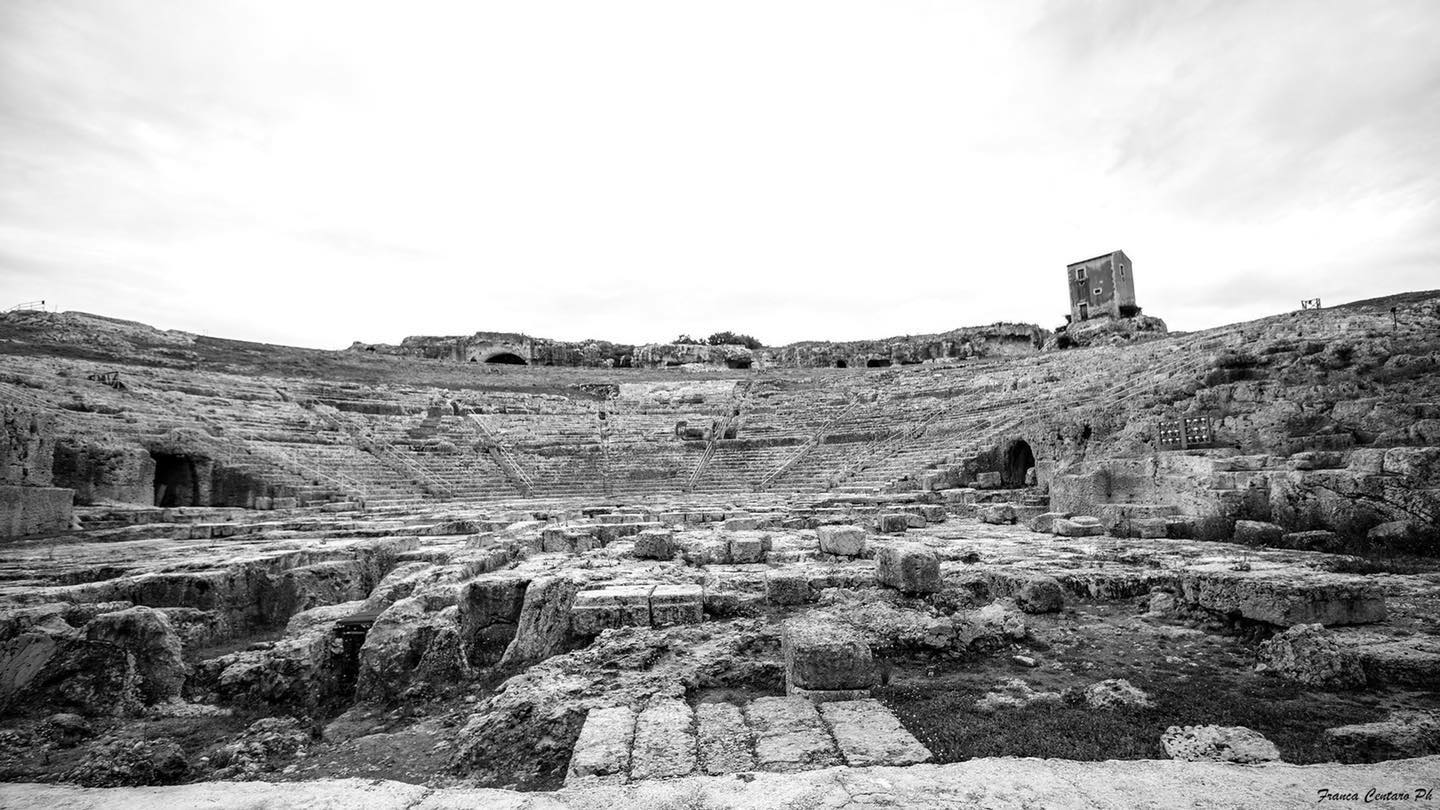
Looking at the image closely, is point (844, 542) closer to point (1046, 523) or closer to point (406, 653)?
point (1046, 523)

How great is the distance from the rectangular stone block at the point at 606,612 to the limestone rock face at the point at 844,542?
3.77m

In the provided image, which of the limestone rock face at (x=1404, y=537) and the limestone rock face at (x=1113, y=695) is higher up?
the limestone rock face at (x=1404, y=537)

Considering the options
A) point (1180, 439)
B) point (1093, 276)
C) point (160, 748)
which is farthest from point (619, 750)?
point (1093, 276)

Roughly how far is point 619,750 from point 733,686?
4.78ft

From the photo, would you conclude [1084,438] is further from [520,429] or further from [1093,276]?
[1093,276]

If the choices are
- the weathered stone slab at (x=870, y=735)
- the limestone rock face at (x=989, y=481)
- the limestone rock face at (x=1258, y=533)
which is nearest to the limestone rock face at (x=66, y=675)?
the weathered stone slab at (x=870, y=735)

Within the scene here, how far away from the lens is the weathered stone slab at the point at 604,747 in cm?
342

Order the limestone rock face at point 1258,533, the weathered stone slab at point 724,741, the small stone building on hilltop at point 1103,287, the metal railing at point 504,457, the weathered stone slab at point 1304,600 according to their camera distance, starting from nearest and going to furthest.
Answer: the weathered stone slab at point 724,741 < the weathered stone slab at point 1304,600 < the limestone rock face at point 1258,533 < the metal railing at point 504,457 < the small stone building on hilltop at point 1103,287

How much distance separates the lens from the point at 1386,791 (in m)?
2.89

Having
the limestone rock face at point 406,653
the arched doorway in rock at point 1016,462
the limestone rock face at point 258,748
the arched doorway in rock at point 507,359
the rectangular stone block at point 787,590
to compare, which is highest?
the arched doorway in rock at point 507,359

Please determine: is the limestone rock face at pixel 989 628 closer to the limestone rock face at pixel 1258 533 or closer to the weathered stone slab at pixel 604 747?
the weathered stone slab at pixel 604 747

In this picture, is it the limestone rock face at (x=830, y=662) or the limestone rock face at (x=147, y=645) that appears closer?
the limestone rock face at (x=830, y=662)

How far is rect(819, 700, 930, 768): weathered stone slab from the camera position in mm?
3434

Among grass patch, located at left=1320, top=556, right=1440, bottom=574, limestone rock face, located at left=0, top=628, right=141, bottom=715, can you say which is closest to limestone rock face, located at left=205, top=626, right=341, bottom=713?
limestone rock face, located at left=0, top=628, right=141, bottom=715
